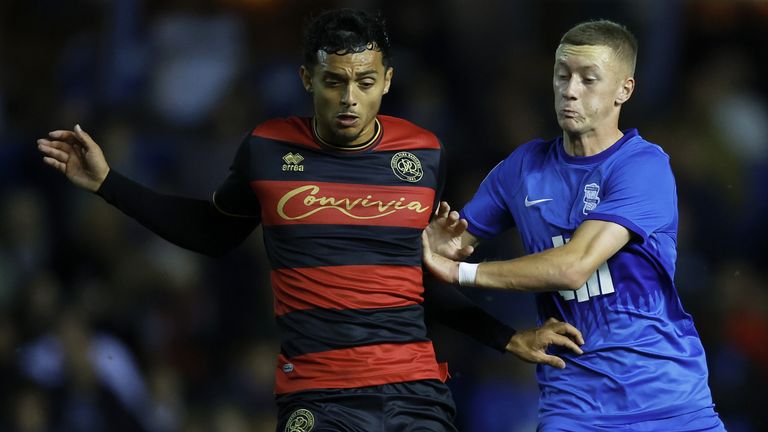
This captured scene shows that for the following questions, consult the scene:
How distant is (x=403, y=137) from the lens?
4562mm

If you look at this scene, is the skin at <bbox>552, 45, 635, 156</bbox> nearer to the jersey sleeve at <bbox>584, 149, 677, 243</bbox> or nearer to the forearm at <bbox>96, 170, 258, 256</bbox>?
the jersey sleeve at <bbox>584, 149, 677, 243</bbox>

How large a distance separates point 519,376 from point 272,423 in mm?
1758

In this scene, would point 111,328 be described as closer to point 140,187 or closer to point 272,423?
point 272,423

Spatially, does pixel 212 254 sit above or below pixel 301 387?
above

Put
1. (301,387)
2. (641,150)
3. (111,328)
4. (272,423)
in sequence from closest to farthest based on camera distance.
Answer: (301,387) < (641,150) < (272,423) < (111,328)

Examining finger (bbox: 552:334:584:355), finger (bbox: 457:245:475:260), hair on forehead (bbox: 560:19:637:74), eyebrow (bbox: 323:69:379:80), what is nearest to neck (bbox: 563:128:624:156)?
hair on forehead (bbox: 560:19:637:74)

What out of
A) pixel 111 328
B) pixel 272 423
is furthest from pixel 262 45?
pixel 272 423

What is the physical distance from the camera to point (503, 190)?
15.8 feet

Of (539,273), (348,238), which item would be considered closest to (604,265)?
(539,273)

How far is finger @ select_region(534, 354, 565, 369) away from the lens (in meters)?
4.48

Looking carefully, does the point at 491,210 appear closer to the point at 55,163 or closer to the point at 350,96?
the point at 350,96

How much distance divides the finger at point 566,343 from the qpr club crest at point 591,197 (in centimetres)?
46

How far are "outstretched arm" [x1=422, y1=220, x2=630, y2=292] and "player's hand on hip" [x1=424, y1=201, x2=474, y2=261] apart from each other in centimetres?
28

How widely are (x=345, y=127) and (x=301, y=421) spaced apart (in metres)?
1.01
